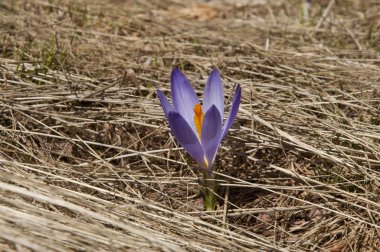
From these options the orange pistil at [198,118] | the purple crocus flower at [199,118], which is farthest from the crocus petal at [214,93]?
the orange pistil at [198,118]

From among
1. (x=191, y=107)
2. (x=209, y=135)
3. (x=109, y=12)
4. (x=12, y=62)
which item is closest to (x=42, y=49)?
(x=12, y=62)

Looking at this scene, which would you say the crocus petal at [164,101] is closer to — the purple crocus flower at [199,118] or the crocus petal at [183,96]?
the purple crocus flower at [199,118]

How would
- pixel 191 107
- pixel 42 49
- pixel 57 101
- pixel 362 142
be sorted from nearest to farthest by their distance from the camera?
pixel 191 107, pixel 362 142, pixel 57 101, pixel 42 49

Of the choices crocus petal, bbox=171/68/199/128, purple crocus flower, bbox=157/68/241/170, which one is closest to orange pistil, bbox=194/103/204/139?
purple crocus flower, bbox=157/68/241/170

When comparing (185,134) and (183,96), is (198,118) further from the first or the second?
(183,96)

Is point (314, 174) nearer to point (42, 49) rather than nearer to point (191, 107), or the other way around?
point (191, 107)

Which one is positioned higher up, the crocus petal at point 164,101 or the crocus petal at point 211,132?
the crocus petal at point 164,101

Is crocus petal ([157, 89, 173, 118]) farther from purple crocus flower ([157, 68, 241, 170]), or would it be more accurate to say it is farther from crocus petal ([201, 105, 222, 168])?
crocus petal ([201, 105, 222, 168])
